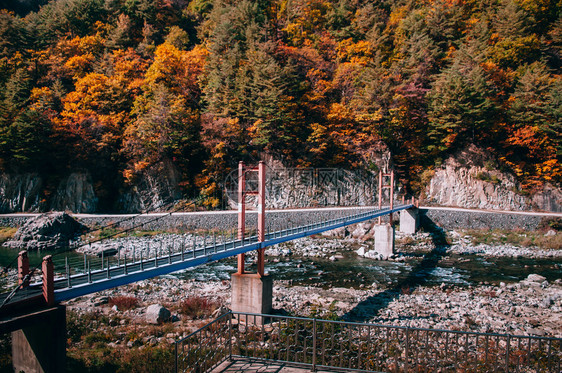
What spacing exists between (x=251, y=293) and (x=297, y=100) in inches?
968

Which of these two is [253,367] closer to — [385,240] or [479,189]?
[385,240]

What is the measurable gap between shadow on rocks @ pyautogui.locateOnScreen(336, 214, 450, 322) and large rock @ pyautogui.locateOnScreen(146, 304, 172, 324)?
6.23 m

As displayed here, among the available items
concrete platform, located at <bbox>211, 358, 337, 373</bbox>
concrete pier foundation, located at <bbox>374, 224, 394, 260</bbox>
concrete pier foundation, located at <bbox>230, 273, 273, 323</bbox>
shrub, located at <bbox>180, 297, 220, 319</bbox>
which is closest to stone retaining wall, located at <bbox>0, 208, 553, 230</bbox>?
concrete pier foundation, located at <bbox>374, 224, 394, 260</bbox>

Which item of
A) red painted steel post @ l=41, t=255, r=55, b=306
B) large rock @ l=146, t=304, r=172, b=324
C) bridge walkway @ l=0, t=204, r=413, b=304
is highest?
red painted steel post @ l=41, t=255, r=55, b=306

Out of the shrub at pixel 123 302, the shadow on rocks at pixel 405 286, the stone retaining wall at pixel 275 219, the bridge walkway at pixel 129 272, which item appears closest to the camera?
the bridge walkway at pixel 129 272

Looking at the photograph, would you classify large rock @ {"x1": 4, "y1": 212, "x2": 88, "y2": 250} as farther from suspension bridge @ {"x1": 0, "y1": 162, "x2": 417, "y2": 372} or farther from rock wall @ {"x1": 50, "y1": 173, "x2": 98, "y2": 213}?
suspension bridge @ {"x1": 0, "y1": 162, "x2": 417, "y2": 372}

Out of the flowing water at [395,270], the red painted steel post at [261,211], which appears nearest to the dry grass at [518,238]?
the flowing water at [395,270]

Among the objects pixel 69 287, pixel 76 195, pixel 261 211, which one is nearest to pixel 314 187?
pixel 261 211

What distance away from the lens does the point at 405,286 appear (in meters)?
15.2

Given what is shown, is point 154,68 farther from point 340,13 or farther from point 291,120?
point 340,13

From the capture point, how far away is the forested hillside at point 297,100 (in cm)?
2933

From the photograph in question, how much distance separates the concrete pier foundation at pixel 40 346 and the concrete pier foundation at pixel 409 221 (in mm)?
25120

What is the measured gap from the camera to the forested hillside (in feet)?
96.2

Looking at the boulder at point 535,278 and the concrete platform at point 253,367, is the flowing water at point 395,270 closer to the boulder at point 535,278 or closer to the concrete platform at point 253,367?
the boulder at point 535,278
